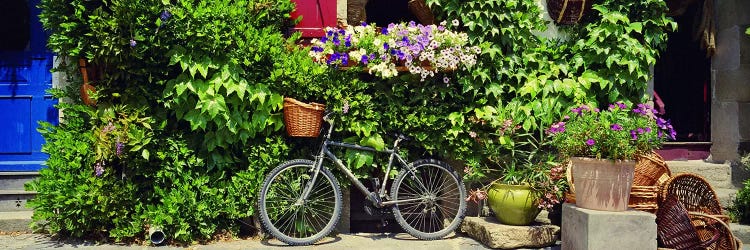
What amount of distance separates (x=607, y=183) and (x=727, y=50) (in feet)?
10.6

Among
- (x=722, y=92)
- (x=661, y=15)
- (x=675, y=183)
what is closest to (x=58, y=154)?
(x=675, y=183)

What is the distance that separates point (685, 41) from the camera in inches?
310

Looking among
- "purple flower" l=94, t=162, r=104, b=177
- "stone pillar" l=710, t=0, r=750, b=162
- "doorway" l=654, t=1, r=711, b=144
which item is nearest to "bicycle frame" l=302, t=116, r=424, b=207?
"purple flower" l=94, t=162, r=104, b=177

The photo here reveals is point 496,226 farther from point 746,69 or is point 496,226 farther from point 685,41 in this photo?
point 685,41

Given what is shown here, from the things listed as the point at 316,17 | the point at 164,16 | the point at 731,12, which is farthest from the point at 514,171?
the point at 164,16

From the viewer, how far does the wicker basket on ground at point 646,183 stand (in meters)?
4.97

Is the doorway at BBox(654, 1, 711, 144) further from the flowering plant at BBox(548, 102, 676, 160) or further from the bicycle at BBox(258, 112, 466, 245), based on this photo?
the bicycle at BBox(258, 112, 466, 245)

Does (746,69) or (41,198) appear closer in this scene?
(41,198)

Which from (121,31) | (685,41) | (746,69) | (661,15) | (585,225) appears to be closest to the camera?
(585,225)

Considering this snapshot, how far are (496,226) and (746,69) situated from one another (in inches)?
140

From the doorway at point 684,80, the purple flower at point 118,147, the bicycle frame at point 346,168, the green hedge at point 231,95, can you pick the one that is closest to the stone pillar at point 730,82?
the doorway at point 684,80

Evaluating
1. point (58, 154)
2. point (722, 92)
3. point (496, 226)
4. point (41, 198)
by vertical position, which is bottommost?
point (496, 226)

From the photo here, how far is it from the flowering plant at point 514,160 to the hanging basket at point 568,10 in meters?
1.22

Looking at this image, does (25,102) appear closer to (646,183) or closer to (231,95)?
(231,95)
